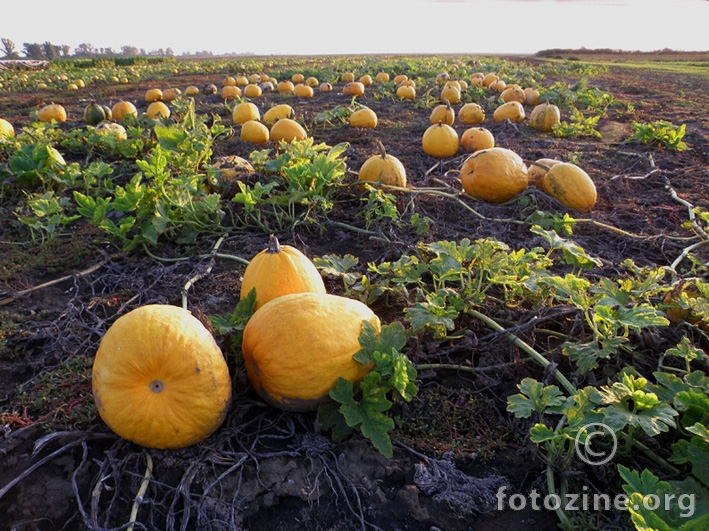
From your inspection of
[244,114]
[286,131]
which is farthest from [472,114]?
[244,114]

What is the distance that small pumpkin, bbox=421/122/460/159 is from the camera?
19.4 ft

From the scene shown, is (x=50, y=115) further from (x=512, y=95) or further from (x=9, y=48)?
(x=9, y=48)

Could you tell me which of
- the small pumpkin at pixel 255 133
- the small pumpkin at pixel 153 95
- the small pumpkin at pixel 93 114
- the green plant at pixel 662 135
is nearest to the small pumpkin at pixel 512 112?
the green plant at pixel 662 135

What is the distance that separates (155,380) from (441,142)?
5.13m

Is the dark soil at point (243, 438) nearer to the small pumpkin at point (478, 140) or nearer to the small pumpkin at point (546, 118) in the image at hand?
the small pumpkin at point (478, 140)

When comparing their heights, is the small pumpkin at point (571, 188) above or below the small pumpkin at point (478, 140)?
below

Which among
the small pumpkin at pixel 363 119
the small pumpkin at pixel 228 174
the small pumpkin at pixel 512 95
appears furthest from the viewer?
the small pumpkin at pixel 512 95

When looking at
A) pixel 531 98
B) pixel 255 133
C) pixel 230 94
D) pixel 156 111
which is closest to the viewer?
pixel 255 133

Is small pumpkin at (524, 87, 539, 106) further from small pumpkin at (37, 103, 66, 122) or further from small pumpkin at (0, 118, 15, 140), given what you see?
small pumpkin at (37, 103, 66, 122)

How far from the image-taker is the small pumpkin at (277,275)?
2.36 metres

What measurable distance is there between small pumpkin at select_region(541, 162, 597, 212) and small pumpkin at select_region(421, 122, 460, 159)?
6.08 ft

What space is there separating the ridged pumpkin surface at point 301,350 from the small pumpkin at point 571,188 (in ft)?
10.5

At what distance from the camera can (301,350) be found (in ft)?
6.20

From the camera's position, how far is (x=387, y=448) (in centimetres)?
170
